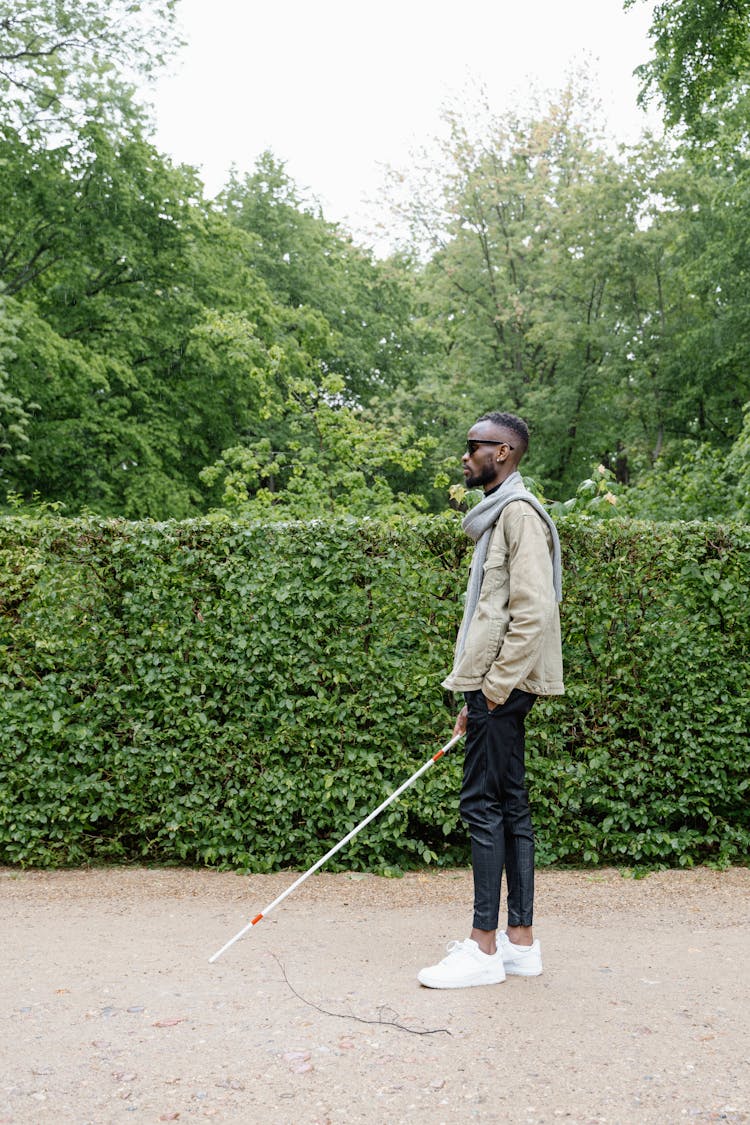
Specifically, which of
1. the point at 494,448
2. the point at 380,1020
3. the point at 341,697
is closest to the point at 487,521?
the point at 494,448

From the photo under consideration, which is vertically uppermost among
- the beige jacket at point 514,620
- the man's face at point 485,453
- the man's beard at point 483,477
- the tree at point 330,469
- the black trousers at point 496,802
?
the tree at point 330,469

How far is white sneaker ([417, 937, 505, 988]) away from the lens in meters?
3.96

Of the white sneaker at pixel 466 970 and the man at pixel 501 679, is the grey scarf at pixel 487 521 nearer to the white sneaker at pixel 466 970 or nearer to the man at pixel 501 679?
the man at pixel 501 679

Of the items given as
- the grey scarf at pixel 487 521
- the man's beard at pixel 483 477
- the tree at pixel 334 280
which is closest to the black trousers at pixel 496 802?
the grey scarf at pixel 487 521

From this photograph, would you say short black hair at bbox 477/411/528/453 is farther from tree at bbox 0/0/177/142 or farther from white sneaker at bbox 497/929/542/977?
tree at bbox 0/0/177/142

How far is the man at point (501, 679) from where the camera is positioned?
392cm

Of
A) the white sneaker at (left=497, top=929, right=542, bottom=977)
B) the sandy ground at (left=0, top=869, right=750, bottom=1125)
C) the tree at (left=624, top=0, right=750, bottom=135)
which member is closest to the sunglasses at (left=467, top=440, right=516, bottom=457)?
the white sneaker at (left=497, top=929, right=542, bottom=977)

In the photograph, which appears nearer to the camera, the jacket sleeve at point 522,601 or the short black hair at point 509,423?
the jacket sleeve at point 522,601

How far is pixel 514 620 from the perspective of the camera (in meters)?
3.91

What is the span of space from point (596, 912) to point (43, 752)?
3.32m

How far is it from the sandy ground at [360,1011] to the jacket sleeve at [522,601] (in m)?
1.22

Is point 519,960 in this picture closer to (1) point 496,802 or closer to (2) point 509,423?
(1) point 496,802

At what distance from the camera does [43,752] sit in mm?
6141

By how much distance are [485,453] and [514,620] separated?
71 cm
